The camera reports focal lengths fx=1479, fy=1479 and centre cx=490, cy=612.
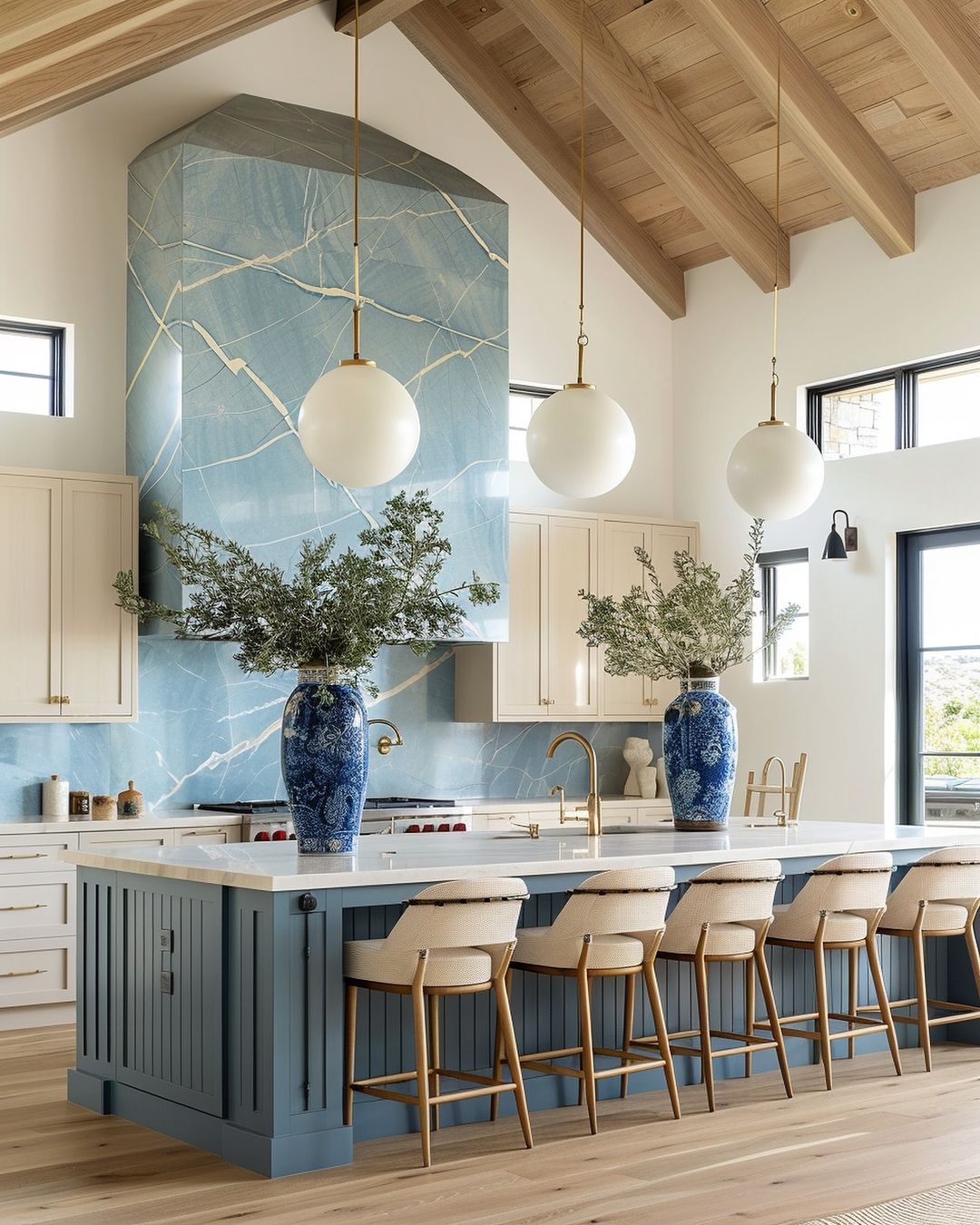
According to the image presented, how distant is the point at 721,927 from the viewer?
4.80 metres

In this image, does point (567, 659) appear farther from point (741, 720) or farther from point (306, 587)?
point (306, 587)

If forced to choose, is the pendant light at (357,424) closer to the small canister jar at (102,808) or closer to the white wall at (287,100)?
A: the small canister jar at (102,808)

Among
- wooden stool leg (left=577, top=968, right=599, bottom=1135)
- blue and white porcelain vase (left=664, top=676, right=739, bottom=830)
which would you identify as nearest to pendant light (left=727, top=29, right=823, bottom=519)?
blue and white porcelain vase (left=664, top=676, right=739, bottom=830)

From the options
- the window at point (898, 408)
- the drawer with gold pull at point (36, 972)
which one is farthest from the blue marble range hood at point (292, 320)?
the window at point (898, 408)

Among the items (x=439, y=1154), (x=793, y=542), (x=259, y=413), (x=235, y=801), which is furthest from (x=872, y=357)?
(x=439, y=1154)

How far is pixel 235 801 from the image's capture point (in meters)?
7.32

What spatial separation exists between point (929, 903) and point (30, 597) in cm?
394

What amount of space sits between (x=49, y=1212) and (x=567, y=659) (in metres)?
4.91

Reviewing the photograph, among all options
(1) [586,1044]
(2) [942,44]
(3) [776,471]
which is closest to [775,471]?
(3) [776,471]

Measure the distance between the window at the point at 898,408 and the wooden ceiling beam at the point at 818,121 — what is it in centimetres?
66

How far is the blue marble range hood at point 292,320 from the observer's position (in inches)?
263

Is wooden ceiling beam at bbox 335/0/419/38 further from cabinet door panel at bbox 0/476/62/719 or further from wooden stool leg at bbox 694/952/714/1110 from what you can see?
wooden stool leg at bbox 694/952/714/1110

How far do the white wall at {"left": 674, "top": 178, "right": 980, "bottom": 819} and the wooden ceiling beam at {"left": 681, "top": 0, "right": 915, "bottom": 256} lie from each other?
19 centimetres

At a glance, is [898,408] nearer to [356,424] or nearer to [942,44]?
[942,44]
